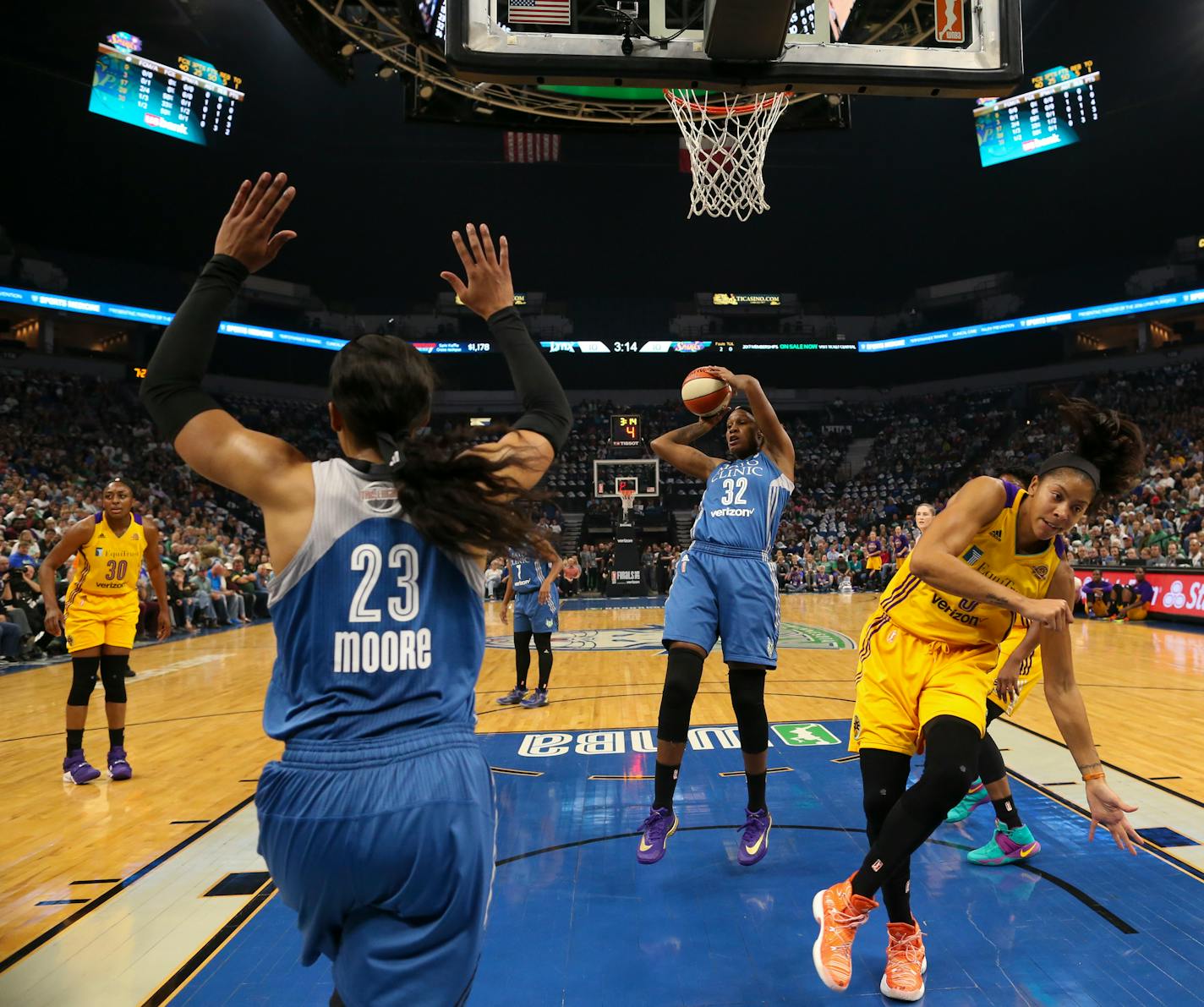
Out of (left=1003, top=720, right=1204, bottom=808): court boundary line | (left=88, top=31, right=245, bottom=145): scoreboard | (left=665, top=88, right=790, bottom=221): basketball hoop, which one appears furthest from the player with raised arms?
(left=88, top=31, right=245, bottom=145): scoreboard

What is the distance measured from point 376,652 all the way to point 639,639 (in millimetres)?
12500

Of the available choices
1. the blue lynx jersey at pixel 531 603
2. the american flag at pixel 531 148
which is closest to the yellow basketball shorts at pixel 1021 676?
the blue lynx jersey at pixel 531 603

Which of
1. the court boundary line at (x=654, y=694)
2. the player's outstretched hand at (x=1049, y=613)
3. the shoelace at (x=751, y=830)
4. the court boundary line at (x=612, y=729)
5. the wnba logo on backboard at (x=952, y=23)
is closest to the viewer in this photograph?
the player's outstretched hand at (x=1049, y=613)

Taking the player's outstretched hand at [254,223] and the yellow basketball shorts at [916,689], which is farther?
the yellow basketball shorts at [916,689]

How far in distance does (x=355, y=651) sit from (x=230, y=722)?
7.21 metres

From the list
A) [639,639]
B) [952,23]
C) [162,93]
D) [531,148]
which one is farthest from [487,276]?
[162,93]

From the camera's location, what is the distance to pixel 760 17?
373 centimetres

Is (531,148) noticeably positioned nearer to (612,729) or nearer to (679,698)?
(612,729)

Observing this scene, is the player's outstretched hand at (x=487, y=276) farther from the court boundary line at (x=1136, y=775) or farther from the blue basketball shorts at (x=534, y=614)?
the blue basketball shorts at (x=534, y=614)

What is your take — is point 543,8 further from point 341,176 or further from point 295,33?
point 341,176

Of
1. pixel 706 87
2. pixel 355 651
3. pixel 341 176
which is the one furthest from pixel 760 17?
pixel 341 176

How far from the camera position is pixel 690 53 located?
3928 millimetres

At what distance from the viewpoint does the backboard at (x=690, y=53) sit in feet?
12.7

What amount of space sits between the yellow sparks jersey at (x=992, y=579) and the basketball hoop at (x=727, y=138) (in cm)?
473
